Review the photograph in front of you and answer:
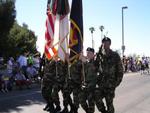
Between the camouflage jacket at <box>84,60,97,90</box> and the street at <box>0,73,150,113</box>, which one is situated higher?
the camouflage jacket at <box>84,60,97,90</box>

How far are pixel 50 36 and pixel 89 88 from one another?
2.46m

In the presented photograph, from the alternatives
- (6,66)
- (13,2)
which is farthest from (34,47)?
(6,66)

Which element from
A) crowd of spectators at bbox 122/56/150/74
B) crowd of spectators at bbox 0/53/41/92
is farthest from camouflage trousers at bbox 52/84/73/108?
crowd of spectators at bbox 122/56/150/74

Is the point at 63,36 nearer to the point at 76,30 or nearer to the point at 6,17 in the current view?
the point at 76,30

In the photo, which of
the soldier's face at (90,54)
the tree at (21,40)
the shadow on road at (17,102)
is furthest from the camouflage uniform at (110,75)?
the tree at (21,40)

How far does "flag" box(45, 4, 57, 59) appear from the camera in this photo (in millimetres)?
11594

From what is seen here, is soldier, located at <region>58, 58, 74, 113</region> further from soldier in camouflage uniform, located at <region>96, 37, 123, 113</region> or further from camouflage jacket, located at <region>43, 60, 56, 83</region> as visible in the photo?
soldier in camouflage uniform, located at <region>96, 37, 123, 113</region>

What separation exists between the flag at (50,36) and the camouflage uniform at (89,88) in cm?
181

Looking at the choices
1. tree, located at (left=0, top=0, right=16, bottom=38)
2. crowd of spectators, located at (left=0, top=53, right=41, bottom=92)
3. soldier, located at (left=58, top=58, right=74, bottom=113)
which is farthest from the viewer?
tree, located at (left=0, top=0, right=16, bottom=38)

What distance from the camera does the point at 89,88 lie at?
32.3ft

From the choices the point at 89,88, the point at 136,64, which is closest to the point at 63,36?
the point at 89,88

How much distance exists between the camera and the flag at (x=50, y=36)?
11594mm

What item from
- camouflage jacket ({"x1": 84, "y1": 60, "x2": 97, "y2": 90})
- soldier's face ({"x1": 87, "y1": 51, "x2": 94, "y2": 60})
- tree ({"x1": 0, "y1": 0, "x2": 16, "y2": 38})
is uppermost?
tree ({"x1": 0, "y1": 0, "x2": 16, "y2": 38})

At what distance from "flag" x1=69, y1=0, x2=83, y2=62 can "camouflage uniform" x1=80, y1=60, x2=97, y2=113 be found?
0.86m
